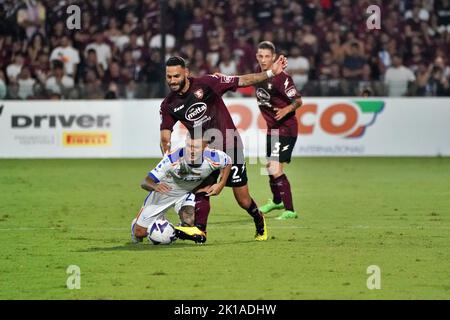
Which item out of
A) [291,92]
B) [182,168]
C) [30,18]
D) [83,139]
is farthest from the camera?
[30,18]

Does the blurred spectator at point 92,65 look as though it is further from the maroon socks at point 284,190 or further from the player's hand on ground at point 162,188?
the player's hand on ground at point 162,188

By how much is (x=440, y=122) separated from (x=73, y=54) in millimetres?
8311

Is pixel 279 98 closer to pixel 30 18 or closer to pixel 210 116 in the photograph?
pixel 210 116

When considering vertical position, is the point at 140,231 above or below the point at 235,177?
below

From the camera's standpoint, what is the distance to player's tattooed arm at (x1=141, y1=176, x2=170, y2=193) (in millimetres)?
11540

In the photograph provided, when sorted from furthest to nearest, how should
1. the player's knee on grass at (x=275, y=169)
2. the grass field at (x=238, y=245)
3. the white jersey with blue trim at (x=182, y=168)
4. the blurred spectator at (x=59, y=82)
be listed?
1. the blurred spectator at (x=59, y=82)
2. the player's knee on grass at (x=275, y=169)
3. the white jersey with blue trim at (x=182, y=168)
4. the grass field at (x=238, y=245)

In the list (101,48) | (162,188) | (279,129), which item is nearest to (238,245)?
(162,188)

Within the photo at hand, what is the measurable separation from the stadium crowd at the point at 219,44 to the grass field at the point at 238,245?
14.4 ft

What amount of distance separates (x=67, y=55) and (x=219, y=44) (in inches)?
143

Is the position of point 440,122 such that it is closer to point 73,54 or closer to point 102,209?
point 73,54

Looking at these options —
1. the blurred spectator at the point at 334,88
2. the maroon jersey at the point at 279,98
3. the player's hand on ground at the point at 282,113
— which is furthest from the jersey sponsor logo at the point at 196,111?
the blurred spectator at the point at 334,88

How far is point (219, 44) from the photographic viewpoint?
26234mm

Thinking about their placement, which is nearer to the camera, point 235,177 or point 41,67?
point 235,177

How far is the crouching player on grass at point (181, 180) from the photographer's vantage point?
38.1 feet
